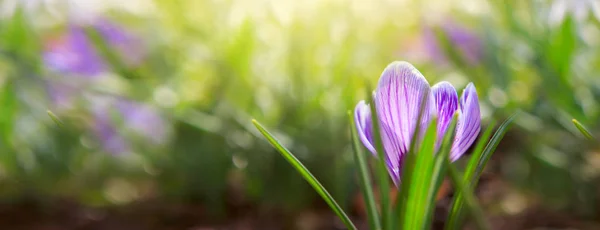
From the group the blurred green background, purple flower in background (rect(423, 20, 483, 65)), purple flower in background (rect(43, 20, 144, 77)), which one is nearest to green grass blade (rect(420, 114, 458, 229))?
the blurred green background

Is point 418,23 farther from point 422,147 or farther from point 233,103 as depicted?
point 422,147

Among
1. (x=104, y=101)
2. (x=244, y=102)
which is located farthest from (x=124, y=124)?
(x=244, y=102)

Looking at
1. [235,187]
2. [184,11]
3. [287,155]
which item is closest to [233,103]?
[235,187]

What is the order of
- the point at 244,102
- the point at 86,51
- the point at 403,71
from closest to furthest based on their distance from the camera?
the point at 403,71 → the point at 244,102 → the point at 86,51

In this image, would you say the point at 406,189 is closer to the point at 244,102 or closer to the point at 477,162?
the point at 477,162

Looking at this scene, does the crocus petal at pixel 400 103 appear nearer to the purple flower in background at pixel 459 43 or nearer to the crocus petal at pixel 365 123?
the crocus petal at pixel 365 123

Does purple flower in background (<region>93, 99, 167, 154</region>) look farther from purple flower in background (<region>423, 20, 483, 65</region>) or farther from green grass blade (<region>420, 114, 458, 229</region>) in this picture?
green grass blade (<region>420, 114, 458, 229</region>)
